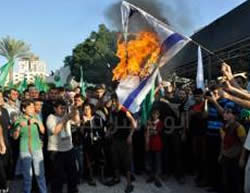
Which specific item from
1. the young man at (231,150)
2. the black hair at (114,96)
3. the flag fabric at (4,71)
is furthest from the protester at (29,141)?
the flag fabric at (4,71)

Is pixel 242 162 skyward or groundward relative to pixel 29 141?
groundward

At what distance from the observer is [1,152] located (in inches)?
257

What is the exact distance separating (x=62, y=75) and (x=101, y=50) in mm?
21144

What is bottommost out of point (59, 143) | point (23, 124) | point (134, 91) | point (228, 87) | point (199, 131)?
point (59, 143)

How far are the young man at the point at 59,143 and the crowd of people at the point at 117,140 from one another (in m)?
0.01

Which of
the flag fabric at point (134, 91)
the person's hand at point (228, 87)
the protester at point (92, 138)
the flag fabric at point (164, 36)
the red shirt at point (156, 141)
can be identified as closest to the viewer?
the person's hand at point (228, 87)

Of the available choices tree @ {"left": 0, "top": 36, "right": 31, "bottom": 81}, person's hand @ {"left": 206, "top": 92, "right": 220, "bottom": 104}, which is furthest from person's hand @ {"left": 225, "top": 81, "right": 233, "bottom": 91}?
tree @ {"left": 0, "top": 36, "right": 31, "bottom": 81}

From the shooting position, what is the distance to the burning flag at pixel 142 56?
6.44 m

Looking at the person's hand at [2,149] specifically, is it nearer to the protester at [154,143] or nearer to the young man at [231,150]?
the protester at [154,143]

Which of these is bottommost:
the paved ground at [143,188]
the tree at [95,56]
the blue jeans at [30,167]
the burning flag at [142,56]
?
the paved ground at [143,188]

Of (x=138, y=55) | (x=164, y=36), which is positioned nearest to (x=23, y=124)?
(x=138, y=55)

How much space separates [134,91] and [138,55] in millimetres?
636

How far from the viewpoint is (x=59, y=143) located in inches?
258

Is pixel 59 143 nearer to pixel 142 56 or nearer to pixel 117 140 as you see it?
pixel 117 140
